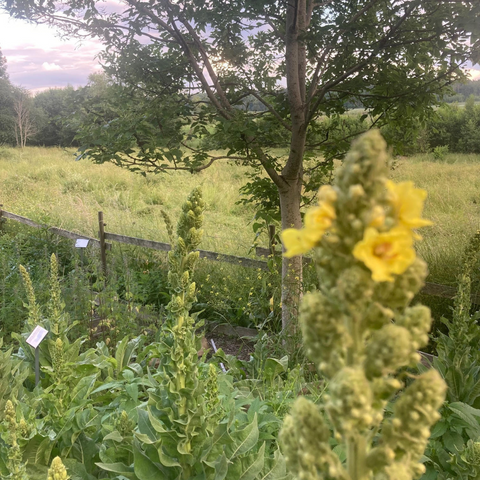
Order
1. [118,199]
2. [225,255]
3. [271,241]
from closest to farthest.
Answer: [271,241] → [225,255] → [118,199]

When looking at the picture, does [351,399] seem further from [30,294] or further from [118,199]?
[118,199]

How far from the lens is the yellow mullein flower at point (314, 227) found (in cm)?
65

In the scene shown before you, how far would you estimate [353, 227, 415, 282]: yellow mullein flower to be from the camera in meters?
0.61

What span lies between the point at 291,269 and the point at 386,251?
3407mm

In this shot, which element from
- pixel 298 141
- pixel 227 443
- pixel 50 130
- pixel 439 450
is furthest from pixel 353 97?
pixel 50 130

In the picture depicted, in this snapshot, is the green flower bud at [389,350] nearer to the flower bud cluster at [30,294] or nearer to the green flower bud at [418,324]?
the green flower bud at [418,324]

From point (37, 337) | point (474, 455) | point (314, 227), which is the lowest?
point (474, 455)

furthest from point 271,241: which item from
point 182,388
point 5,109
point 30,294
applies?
point 5,109

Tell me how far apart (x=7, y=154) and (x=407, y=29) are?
82.1 feet

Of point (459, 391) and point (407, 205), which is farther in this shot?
point (459, 391)

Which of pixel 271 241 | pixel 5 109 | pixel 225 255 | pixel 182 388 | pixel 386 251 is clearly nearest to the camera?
pixel 386 251

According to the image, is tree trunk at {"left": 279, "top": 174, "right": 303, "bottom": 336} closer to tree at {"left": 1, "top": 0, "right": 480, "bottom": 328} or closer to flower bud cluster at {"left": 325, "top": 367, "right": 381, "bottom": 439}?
tree at {"left": 1, "top": 0, "right": 480, "bottom": 328}

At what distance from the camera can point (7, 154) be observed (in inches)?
921

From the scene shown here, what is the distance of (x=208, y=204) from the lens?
11906 mm
